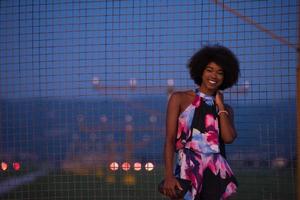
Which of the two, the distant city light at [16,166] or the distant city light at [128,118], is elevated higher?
the distant city light at [128,118]

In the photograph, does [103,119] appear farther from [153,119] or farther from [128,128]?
[153,119]

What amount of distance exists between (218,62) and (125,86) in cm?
214

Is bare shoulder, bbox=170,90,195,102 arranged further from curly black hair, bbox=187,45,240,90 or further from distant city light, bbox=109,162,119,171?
distant city light, bbox=109,162,119,171

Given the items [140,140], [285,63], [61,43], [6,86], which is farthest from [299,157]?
[6,86]

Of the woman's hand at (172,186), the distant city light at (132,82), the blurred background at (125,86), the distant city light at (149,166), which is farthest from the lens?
the distant city light at (149,166)

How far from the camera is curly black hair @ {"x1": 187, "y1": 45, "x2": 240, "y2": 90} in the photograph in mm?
2660

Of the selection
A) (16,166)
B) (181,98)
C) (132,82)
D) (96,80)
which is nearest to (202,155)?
(181,98)

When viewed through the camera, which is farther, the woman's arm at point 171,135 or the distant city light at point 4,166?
the distant city light at point 4,166

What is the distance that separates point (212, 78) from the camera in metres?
2.62

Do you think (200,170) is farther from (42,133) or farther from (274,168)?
(42,133)

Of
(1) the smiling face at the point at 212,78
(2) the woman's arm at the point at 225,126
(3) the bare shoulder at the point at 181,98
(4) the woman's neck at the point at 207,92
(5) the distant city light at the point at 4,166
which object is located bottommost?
(5) the distant city light at the point at 4,166

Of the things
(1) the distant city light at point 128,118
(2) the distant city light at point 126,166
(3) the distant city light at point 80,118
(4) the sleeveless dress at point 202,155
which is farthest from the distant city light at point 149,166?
(4) the sleeveless dress at point 202,155

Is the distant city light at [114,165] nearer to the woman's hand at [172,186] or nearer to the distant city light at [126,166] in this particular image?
the distant city light at [126,166]

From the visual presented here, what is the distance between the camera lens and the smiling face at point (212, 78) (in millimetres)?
2619
